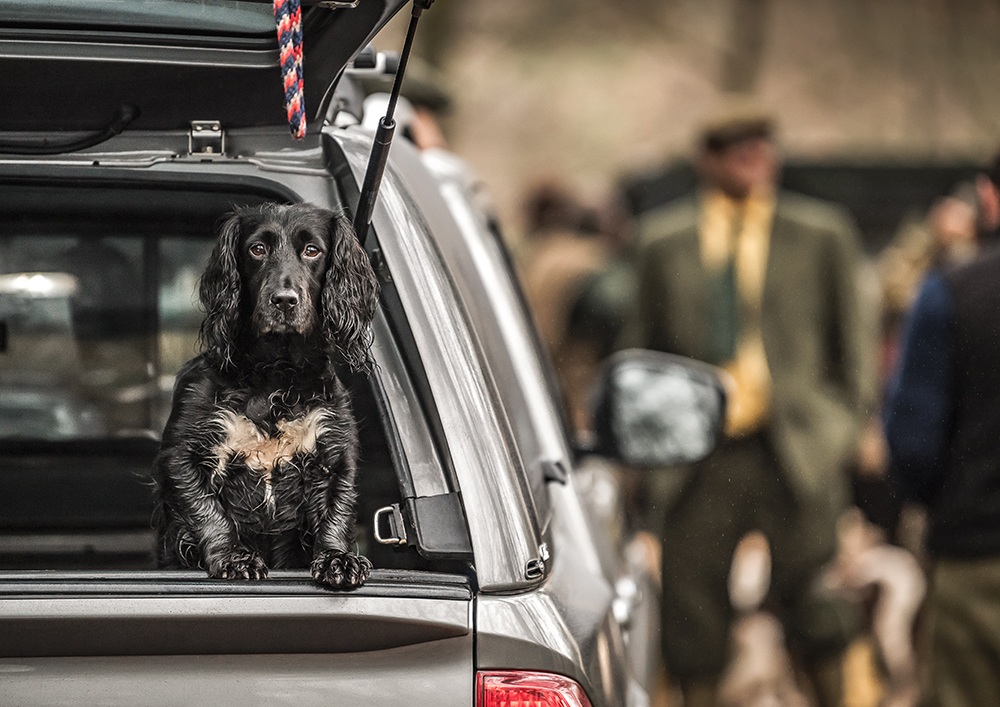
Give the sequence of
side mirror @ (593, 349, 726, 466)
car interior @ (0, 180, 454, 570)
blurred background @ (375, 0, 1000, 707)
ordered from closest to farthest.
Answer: car interior @ (0, 180, 454, 570), side mirror @ (593, 349, 726, 466), blurred background @ (375, 0, 1000, 707)

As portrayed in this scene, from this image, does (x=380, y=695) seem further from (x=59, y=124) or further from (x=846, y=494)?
(x=846, y=494)

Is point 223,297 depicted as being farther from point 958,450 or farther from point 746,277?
point 746,277

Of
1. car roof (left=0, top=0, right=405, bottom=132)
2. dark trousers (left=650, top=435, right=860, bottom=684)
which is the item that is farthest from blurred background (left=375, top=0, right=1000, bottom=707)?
car roof (left=0, top=0, right=405, bottom=132)

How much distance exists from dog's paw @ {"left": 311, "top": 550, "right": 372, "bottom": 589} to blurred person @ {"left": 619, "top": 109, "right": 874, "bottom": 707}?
3.42 m

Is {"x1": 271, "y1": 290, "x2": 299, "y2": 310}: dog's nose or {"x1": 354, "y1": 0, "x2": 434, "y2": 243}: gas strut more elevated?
{"x1": 354, "y1": 0, "x2": 434, "y2": 243}: gas strut

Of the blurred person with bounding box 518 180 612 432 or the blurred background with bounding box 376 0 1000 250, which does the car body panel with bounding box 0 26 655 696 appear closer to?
the blurred person with bounding box 518 180 612 432

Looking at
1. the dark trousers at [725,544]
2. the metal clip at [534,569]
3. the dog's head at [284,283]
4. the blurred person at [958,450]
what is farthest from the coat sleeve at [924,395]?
the dog's head at [284,283]

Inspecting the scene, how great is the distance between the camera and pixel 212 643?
1582 mm

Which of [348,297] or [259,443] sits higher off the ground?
[348,297]

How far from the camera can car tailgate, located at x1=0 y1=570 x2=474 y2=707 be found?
1.57m

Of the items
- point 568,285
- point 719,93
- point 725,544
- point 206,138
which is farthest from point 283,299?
point 719,93

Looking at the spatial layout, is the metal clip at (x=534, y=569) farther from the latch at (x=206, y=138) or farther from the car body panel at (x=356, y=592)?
the latch at (x=206, y=138)

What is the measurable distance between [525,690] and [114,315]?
34.3 inches

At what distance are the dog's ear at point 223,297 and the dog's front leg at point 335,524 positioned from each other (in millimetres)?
204
